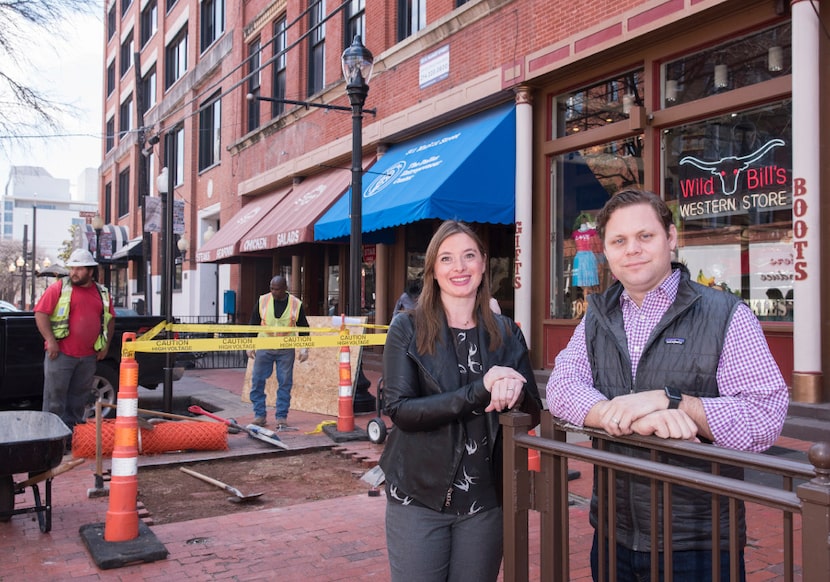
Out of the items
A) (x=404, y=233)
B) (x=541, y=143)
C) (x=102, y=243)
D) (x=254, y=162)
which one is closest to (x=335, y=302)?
(x=404, y=233)

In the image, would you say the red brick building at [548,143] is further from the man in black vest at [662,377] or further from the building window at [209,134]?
the man in black vest at [662,377]

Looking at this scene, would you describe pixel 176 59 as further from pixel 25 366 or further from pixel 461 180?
pixel 25 366

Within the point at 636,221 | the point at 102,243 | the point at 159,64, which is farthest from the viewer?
the point at 159,64

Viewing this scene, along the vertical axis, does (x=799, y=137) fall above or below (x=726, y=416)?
above

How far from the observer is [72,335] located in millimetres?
7309

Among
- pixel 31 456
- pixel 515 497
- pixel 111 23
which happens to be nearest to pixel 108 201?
pixel 111 23

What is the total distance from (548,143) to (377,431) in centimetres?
559

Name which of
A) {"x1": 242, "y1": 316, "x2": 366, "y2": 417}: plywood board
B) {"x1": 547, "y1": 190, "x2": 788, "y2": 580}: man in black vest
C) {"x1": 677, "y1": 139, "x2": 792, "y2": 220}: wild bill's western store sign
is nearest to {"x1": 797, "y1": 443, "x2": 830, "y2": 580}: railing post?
{"x1": 547, "y1": 190, "x2": 788, "y2": 580}: man in black vest

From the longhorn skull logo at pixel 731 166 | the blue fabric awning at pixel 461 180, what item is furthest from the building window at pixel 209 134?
the longhorn skull logo at pixel 731 166

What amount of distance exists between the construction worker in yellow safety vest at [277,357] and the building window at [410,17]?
23.0 feet

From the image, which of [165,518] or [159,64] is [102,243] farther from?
[165,518]

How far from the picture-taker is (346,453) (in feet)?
24.9

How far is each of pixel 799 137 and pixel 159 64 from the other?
30.3 meters

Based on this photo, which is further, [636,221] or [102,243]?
[102,243]
